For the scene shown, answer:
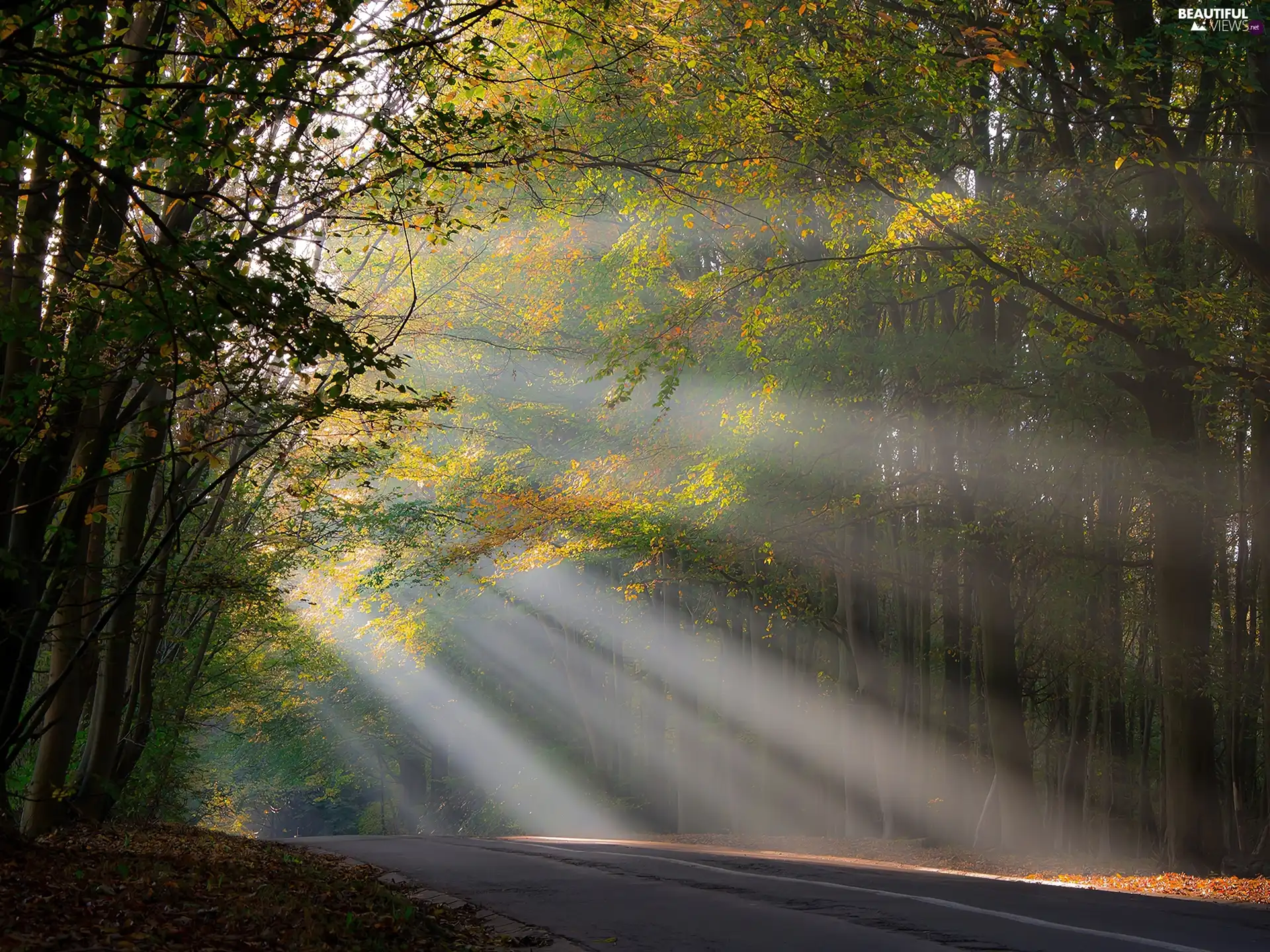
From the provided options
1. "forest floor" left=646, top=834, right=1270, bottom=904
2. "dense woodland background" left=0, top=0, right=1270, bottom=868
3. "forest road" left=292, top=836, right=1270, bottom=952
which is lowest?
"forest floor" left=646, top=834, right=1270, bottom=904

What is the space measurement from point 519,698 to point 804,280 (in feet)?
105

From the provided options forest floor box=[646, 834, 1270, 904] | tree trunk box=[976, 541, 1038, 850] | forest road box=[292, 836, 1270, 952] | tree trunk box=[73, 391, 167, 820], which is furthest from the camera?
tree trunk box=[976, 541, 1038, 850]

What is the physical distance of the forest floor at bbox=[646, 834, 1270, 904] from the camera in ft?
35.5

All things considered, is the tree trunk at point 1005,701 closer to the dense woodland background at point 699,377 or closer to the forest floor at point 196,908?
the dense woodland background at point 699,377

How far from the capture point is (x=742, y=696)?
3033 centimetres

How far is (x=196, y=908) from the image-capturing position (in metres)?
6.81

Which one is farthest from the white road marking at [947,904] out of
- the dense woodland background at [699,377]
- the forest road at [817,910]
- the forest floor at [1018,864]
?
the dense woodland background at [699,377]

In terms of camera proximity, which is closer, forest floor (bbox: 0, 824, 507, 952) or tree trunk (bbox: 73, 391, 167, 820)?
forest floor (bbox: 0, 824, 507, 952)

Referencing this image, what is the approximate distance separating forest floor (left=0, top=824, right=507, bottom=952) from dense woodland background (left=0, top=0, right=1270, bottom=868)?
1109 millimetres

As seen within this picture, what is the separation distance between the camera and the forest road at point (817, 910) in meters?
6.83


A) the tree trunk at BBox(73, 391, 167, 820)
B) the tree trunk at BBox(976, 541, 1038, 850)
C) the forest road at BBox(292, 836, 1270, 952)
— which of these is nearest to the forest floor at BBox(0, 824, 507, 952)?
the forest road at BBox(292, 836, 1270, 952)

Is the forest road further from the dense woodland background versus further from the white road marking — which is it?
the dense woodland background

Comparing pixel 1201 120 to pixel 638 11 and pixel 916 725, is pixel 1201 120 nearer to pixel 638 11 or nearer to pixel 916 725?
pixel 638 11

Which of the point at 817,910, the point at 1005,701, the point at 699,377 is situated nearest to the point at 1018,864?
the point at 1005,701
